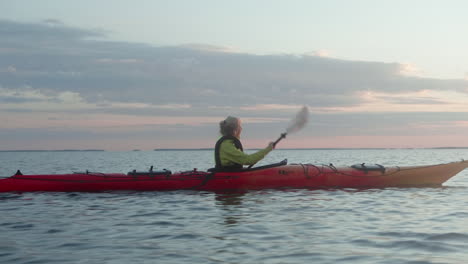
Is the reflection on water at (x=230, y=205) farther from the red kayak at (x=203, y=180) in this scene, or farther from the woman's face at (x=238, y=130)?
the woman's face at (x=238, y=130)

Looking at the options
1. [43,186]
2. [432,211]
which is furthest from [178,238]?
[43,186]

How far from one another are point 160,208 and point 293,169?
398 cm

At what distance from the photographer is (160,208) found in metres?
9.16

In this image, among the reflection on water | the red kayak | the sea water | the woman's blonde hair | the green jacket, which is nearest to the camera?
the sea water

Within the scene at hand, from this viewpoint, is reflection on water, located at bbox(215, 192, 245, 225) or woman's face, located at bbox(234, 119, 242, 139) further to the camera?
woman's face, located at bbox(234, 119, 242, 139)

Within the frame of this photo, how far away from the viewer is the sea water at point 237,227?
530 cm

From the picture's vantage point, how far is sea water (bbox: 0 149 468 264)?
5.30 m

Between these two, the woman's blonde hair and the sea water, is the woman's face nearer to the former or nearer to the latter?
the woman's blonde hair

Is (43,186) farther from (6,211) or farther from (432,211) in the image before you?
(432,211)

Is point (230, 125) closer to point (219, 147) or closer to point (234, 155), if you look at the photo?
point (219, 147)

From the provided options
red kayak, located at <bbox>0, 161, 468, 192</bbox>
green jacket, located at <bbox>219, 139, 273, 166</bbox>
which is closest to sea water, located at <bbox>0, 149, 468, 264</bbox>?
red kayak, located at <bbox>0, 161, 468, 192</bbox>

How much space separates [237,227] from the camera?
22.8 ft

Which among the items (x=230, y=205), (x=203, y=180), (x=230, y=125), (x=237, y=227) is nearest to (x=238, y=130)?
(x=230, y=125)

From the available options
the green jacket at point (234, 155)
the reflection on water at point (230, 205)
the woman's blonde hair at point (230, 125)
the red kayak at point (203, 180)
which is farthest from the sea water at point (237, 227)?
the woman's blonde hair at point (230, 125)
